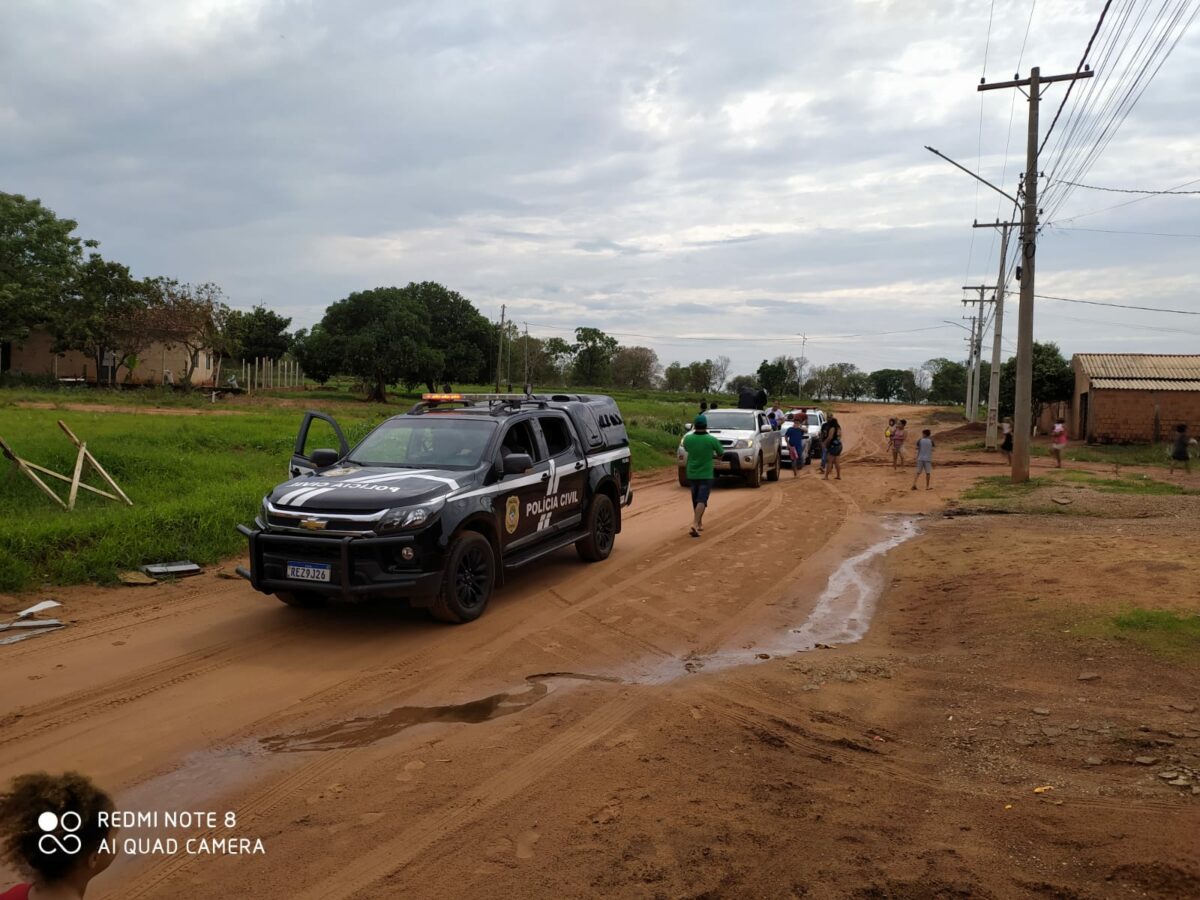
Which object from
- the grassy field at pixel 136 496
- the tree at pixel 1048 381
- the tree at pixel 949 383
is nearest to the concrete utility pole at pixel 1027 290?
the grassy field at pixel 136 496

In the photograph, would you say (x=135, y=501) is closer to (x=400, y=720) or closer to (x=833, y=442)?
(x=400, y=720)

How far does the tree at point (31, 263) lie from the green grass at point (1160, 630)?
41.0 meters

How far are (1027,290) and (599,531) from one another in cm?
1393

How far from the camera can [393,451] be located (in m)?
8.52

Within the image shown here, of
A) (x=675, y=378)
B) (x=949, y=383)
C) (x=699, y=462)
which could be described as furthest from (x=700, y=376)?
(x=699, y=462)

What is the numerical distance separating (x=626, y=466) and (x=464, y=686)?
18.4 ft

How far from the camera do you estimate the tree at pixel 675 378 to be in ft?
378

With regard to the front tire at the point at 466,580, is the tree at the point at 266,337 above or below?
above

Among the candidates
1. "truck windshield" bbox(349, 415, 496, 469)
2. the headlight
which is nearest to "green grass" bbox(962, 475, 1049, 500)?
"truck windshield" bbox(349, 415, 496, 469)

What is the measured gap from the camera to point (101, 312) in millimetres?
37969

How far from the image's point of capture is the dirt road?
3.56 meters

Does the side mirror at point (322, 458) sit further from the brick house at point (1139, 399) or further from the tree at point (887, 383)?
the tree at point (887, 383)

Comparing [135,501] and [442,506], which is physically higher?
[442,506]

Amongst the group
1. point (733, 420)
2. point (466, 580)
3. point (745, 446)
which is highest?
point (733, 420)
